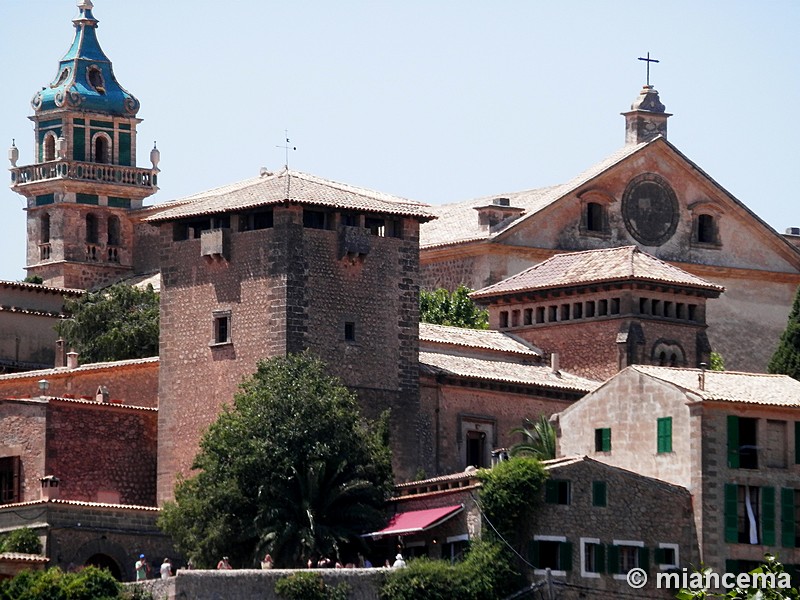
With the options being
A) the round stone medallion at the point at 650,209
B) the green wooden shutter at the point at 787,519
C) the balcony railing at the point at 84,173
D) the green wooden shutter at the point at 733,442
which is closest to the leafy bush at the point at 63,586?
the green wooden shutter at the point at 733,442

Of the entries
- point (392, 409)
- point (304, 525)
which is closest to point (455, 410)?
point (392, 409)

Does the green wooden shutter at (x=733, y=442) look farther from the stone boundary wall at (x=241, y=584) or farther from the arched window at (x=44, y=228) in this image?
the arched window at (x=44, y=228)

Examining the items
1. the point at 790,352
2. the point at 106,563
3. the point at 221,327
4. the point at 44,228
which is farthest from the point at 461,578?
the point at 44,228

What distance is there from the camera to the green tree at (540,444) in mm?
71062

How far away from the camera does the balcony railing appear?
10825cm

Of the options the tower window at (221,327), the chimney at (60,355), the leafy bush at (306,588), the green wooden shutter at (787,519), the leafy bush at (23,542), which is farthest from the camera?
the chimney at (60,355)

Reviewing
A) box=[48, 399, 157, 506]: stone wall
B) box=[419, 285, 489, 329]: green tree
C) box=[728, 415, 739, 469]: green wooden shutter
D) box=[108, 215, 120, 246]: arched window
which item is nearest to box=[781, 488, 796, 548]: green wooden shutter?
box=[728, 415, 739, 469]: green wooden shutter

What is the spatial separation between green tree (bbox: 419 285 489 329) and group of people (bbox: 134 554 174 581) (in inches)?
730

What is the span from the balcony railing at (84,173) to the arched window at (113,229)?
1391mm

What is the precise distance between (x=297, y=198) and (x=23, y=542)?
10.8 meters

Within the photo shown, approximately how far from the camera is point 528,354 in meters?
79.2

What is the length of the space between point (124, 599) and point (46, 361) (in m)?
27.5

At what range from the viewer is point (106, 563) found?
225ft

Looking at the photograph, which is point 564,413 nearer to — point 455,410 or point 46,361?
point 455,410
